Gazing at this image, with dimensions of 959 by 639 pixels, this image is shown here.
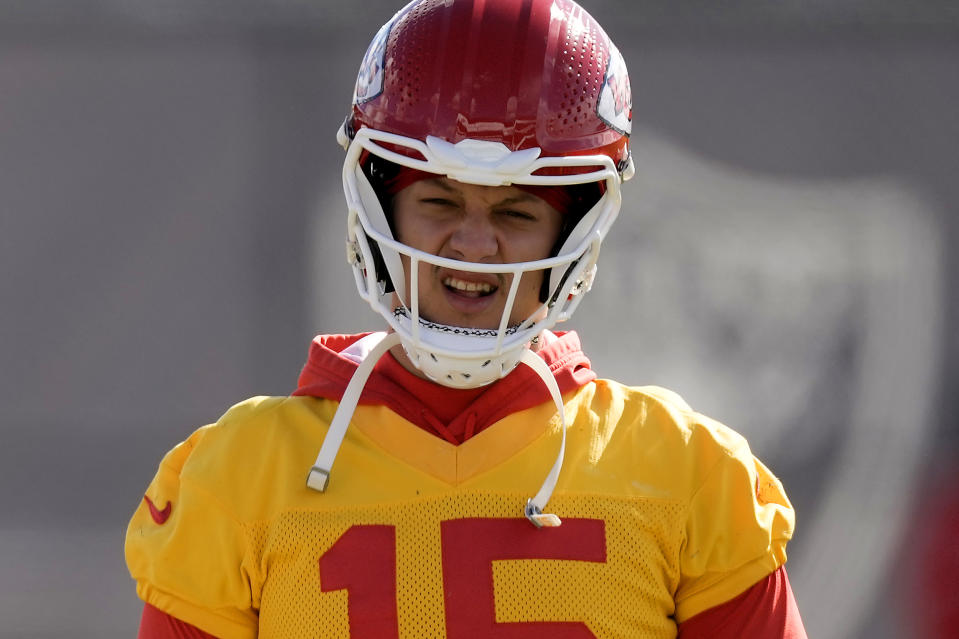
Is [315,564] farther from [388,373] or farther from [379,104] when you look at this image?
[379,104]

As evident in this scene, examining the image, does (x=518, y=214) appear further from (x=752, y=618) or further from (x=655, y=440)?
(x=752, y=618)

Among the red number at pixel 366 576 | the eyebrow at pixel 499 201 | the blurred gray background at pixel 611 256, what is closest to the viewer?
the red number at pixel 366 576

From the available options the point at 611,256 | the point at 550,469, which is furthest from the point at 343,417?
the point at 611,256

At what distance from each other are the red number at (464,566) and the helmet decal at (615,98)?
0.48 m

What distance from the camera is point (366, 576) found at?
1.40m

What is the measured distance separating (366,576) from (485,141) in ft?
1.61

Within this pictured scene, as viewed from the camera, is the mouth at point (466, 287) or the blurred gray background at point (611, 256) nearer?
the mouth at point (466, 287)

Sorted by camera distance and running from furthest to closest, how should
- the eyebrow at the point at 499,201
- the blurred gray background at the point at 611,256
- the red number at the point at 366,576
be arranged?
1. the blurred gray background at the point at 611,256
2. the eyebrow at the point at 499,201
3. the red number at the point at 366,576

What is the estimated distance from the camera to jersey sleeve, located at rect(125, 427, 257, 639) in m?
1.40

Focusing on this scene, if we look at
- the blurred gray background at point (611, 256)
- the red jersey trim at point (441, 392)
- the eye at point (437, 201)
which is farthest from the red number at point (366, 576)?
the blurred gray background at point (611, 256)

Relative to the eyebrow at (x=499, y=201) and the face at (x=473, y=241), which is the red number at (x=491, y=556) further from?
the eyebrow at (x=499, y=201)

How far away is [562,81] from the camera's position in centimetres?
150

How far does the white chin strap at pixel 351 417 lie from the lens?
1.41m

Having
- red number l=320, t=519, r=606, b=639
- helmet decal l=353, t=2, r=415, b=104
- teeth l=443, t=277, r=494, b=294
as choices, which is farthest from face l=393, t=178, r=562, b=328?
red number l=320, t=519, r=606, b=639
